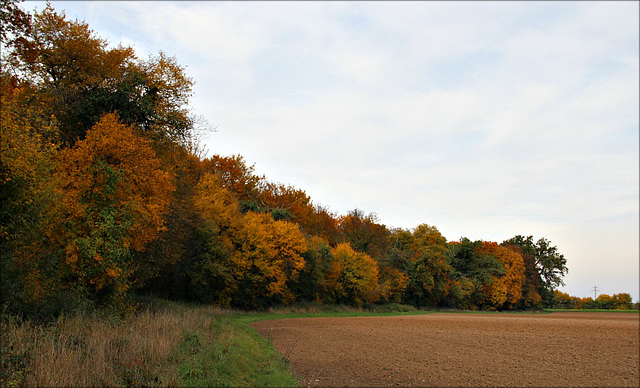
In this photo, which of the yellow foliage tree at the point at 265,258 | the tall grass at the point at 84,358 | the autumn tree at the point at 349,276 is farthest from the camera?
the autumn tree at the point at 349,276

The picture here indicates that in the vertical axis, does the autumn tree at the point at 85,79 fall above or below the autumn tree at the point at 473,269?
above

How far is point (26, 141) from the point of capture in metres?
13.0

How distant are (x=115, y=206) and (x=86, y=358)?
461 inches

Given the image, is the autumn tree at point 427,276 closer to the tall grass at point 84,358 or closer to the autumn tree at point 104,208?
the autumn tree at point 104,208

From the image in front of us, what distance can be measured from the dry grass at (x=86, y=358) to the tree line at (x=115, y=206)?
3873 millimetres

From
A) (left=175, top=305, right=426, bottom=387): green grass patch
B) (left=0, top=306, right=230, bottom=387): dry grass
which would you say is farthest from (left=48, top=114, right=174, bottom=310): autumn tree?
(left=0, top=306, right=230, bottom=387): dry grass

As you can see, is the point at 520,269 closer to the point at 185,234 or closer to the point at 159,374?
the point at 185,234

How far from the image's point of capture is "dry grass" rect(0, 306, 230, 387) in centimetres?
774

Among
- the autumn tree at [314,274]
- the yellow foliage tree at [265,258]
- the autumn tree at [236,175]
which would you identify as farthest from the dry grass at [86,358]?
the autumn tree at [236,175]

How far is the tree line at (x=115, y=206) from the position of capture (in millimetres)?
14016

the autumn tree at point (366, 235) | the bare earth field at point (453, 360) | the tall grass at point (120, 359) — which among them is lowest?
the bare earth field at point (453, 360)

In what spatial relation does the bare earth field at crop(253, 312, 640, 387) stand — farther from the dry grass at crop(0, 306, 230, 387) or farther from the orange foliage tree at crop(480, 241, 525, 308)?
the orange foliage tree at crop(480, 241, 525, 308)

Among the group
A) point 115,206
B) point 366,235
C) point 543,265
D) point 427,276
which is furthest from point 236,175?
point 543,265

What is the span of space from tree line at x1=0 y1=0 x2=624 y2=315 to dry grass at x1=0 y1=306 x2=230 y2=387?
387cm
